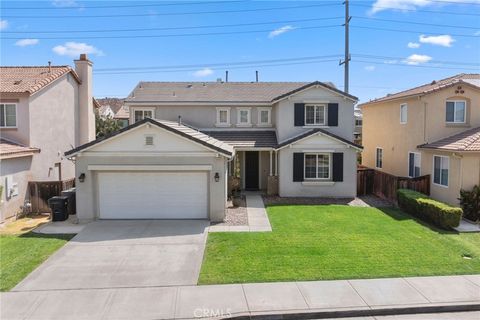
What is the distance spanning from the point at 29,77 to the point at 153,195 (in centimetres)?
1123

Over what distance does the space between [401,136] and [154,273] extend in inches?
713

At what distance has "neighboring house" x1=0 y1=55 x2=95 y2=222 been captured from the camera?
55.8 feet

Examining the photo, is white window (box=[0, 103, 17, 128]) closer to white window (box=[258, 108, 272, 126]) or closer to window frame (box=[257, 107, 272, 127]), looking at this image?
window frame (box=[257, 107, 272, 127])

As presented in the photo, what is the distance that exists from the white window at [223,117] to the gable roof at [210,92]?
0.59 meters

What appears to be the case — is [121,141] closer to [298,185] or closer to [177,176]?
[177,176]

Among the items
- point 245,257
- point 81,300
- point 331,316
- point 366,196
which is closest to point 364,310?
point 331,316

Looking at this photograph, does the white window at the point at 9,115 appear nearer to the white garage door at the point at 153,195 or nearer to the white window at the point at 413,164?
the white garage door at the point at 153,195

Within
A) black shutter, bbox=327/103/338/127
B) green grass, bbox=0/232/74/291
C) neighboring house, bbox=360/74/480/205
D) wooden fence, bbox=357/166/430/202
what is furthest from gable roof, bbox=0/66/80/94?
neighboring house, bbox=360/74/480/205

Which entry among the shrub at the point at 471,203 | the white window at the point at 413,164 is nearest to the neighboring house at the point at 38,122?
the shrub at the point at 471,203

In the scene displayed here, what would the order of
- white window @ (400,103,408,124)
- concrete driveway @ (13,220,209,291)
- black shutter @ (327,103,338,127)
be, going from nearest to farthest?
concrete driveway @ (13,220,209,291) < black shutter @ (327,103,338,127) < white window @ (400,103,408,124)

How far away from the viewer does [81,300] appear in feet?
27.8

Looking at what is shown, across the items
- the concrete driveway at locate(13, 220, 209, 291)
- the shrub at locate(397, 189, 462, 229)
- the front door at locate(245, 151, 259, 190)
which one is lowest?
the concrete driveway at locate(13, 220, 209, 291)

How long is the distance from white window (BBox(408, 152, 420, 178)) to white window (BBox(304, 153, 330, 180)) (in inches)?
202

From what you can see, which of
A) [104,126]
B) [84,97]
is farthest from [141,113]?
[104,126]
